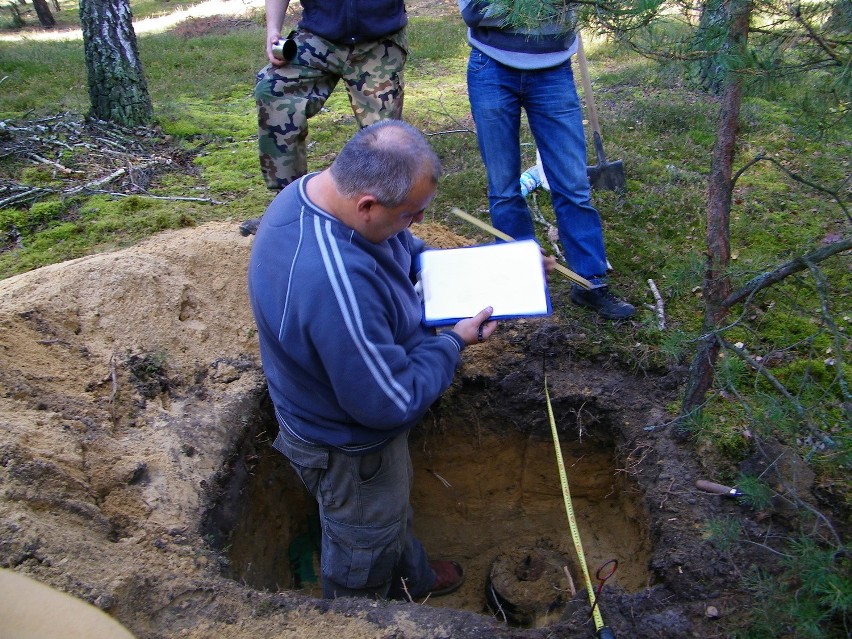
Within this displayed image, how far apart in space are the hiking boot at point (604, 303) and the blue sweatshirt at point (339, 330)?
1654 mm

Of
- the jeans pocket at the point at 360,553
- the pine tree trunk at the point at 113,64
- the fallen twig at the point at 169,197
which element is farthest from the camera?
the pine tree trunk at the point at 113,64

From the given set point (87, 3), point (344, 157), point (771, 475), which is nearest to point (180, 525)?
point (344, 157)

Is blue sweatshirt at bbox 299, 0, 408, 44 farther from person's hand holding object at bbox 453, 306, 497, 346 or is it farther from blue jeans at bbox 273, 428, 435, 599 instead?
blue jeans at bbox 273, 428, 435, 599

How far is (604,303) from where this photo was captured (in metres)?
3.92

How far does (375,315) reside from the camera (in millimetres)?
2154

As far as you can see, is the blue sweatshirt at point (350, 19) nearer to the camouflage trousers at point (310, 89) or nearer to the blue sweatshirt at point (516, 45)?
the camouflage trousers at point (310, 89)

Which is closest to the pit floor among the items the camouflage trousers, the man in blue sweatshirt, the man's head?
the man in blue sweatshirt

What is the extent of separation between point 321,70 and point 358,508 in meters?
2.63

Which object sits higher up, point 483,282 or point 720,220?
point 720,220

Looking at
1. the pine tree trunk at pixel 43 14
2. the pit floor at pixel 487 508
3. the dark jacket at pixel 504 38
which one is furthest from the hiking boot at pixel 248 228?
the pine tree trunk at pixel 43 14

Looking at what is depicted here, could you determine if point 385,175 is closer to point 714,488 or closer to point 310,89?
point 714,488

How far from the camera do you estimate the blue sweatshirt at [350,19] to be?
12.5 feet

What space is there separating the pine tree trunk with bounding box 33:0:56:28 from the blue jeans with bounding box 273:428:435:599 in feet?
69.3

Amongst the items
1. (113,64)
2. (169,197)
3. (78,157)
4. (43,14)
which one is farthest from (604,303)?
(43,14)
